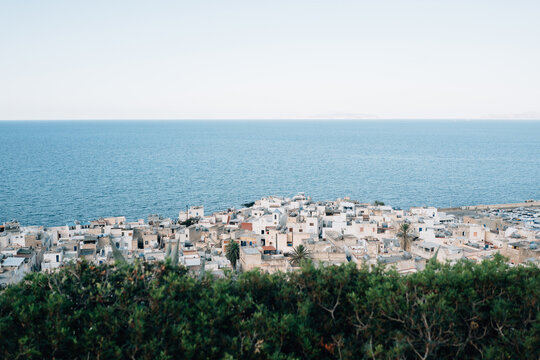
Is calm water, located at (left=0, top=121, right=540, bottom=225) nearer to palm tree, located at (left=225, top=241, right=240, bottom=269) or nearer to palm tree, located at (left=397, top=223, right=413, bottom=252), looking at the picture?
palm tree, located at (left=225, top=241, right=240, bottom=269)

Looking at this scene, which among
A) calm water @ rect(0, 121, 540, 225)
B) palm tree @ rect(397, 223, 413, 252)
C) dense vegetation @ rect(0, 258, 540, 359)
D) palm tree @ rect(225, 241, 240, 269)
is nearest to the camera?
dense vegetation @ rect(0, 258, 540, 359)

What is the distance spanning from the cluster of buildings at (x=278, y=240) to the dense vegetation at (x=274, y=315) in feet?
33.3

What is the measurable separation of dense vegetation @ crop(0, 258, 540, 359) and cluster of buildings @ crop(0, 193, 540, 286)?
10.1 m

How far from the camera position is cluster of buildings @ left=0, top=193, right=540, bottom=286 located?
24.1 meters

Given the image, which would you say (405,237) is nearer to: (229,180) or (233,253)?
(233,253)

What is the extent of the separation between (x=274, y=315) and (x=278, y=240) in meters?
19.6

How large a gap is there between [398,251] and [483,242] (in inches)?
339

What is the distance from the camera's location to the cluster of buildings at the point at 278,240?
79.2 ft

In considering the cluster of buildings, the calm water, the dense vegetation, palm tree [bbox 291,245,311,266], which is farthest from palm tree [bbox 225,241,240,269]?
the calm water

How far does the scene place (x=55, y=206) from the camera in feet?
173

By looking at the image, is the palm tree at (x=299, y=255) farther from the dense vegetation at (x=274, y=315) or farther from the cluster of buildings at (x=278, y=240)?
the dense vegetation at (x=274, y=315)

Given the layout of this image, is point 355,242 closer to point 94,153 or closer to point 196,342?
point 196,342

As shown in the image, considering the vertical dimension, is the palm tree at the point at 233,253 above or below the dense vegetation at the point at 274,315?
below

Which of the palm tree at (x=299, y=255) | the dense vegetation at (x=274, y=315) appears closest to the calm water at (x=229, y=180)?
the palm tree at (x=299, y=255)
